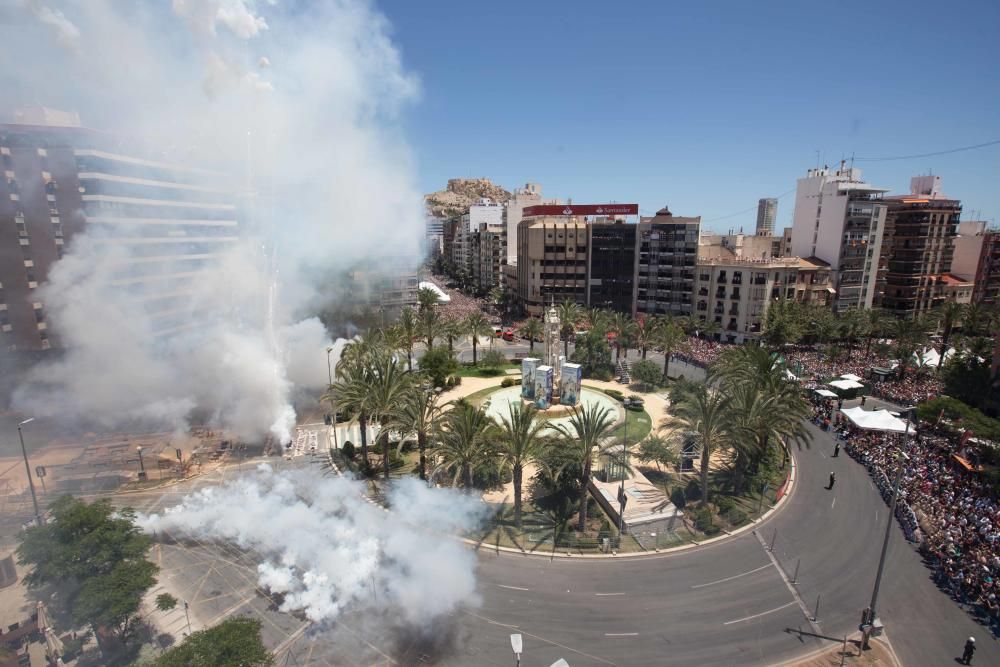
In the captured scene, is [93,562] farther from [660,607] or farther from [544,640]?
[660,607]

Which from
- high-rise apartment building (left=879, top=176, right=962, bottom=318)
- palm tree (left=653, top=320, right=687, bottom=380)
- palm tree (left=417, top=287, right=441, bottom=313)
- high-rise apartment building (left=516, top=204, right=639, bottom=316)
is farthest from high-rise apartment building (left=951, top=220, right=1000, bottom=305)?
palm tree (left=417, top=287, right=441, bottom=313)

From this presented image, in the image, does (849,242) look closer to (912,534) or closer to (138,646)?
(912,534)

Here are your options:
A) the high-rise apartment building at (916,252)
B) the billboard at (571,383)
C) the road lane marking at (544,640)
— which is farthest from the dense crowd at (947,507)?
the high-rise apartment building at (916,252)

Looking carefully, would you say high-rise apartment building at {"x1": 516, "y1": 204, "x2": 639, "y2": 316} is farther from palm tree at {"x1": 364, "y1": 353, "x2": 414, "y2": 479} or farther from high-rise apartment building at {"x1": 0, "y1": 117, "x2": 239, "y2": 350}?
palm tree at {"x1": 364, "y1": 353, "x2": 414, "y2": 479}

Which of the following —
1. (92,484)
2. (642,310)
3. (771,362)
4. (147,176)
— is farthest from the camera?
(642,310)

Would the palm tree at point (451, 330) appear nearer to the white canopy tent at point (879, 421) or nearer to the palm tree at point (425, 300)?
the palm tree at point (425, 300)

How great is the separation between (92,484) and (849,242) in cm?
9839

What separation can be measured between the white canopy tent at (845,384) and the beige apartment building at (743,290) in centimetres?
2510

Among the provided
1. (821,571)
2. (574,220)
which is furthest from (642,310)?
(821,571)

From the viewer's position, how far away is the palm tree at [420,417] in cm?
3344

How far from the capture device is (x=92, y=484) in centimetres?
3566

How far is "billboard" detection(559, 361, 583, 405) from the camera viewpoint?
4828cm

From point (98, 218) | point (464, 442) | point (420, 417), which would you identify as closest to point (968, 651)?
point (464, 442)

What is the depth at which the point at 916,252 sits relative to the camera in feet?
290
